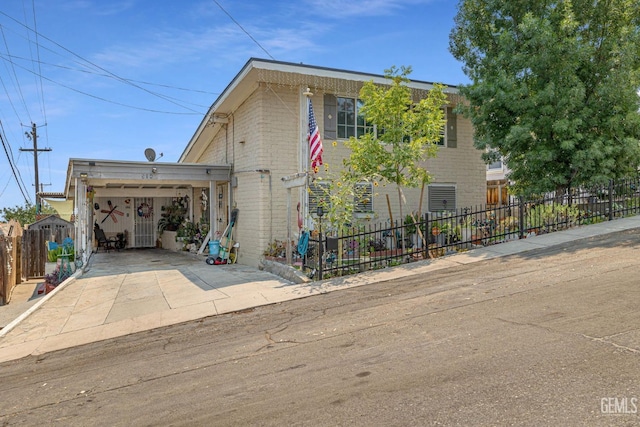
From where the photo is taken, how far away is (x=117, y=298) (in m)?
9.02

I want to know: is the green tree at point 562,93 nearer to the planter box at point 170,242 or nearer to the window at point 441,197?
the window at point 441,197

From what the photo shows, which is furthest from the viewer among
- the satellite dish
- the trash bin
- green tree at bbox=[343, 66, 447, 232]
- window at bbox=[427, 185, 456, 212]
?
the satellite dish

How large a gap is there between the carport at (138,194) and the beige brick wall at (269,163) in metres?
1.44

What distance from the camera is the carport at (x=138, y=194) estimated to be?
1309 centimetres

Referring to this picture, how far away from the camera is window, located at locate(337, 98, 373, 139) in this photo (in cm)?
1319

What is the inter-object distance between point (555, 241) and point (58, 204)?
25522 millimetres

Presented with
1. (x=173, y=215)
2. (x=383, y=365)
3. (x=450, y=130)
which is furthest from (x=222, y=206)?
(x=383, y=365)

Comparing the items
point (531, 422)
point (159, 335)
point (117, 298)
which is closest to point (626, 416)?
A: point (531, 422)

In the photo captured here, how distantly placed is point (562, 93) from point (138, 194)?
57.5 feet

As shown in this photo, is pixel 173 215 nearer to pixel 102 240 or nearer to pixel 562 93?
pixel 102 240

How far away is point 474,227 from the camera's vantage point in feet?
37.2

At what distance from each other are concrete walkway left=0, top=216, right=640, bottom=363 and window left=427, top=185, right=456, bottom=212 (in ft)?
15.1

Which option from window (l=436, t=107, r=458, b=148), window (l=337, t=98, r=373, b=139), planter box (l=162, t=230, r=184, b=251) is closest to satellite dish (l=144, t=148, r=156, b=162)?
planter box (l=162, t=230, r=184, b=251)

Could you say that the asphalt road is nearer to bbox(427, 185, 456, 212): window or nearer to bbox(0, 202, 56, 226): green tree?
bbox(427, 185, 456, 212): window
